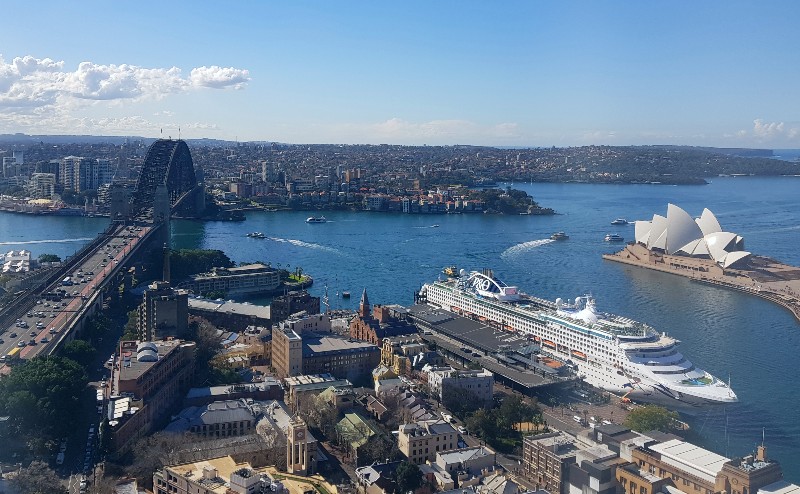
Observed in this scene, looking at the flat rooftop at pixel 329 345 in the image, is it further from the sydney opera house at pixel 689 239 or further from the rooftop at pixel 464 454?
the sydney opera house at pixel 689 239

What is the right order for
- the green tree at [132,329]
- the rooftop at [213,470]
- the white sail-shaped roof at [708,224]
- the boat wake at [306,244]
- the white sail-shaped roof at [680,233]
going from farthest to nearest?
the boat wake at [306,244]
the white sail-shaped roof at [708,224]
the white sail-shaped roof at [680,233]
the green tree at [132,329]
the rooftop at [213,470]

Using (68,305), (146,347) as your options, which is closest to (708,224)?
(68,305)

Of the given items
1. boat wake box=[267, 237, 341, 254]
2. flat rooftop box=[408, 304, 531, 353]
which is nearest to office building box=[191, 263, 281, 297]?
boat wake box=[267, 237, 341, 254]

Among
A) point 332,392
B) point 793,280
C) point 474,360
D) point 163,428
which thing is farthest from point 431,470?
point 793,280

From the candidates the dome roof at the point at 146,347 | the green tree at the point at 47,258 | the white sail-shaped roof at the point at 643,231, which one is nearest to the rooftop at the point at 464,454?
the dome roof at the point at 146,347

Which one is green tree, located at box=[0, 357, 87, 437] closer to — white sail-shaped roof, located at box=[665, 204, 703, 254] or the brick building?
the brick building

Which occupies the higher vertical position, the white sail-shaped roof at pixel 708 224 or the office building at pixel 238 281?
the white sail-shaped roof at pixel 708 224
